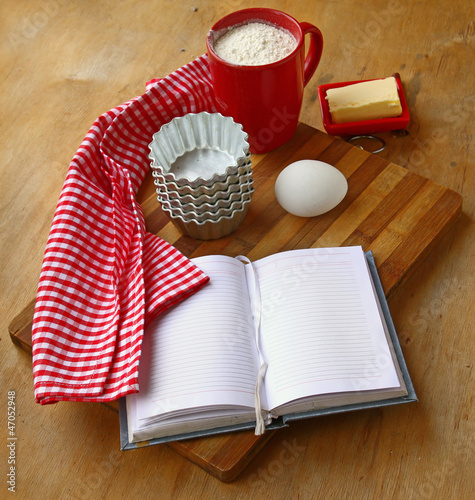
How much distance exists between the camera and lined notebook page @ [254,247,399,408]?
70cm

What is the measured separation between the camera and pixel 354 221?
88cm

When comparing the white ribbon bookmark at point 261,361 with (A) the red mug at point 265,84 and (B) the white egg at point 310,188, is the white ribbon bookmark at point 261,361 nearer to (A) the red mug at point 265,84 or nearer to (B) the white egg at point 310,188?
(B) the white egg at point 310,188

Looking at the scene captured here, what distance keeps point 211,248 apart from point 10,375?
0.31 metres

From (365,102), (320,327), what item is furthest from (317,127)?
(320,327)

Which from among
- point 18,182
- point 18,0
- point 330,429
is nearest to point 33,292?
point 18,182

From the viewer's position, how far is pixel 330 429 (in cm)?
73

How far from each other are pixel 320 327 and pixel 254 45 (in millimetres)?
411

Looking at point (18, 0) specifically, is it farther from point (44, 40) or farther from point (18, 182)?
point (18, 182)

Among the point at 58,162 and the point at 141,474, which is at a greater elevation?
the point at 58,162

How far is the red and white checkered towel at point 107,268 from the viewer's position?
728 mm

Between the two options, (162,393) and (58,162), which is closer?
(162,393)

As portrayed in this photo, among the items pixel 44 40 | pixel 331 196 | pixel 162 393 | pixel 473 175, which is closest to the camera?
pixel 162 393

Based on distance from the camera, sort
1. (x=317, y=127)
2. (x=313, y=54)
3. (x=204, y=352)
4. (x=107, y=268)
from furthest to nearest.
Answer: (x=317, y=127)
(x=313, y=54)
(x=107, y=268)
(x=204, y=352)

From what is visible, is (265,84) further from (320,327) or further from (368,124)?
(320,327)
